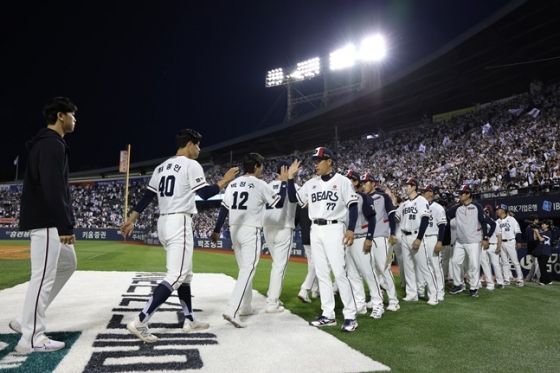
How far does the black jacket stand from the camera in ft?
10.7

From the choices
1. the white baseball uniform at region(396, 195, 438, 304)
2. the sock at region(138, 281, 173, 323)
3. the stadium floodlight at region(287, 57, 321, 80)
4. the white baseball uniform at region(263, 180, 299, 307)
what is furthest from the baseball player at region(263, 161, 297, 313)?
the stadium floodlight at region(287, 57, 321, 80)

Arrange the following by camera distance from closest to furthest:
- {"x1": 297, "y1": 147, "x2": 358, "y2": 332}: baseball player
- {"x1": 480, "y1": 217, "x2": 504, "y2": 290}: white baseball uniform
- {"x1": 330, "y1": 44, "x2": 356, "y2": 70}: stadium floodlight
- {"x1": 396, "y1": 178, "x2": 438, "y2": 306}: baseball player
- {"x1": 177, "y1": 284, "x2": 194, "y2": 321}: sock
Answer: {"x1": 177, "y1": 284, "x2": 194, "y2": 321}: sock → {"x1": 297, "y1": 147, "x2": 358, "y2": 332}: baseball player → {"x1": 396, "y1": 178, "x2": 438, "y2": 306}: baseball player → {"x1": 480, "y1": 217, "x2": 504, "y2": 290}: white baseball uniform → {"x1": 330, "y1": 44, "x2": 356, "y2": 70}: stadium floodlight

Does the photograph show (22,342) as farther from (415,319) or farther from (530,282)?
(530,282)

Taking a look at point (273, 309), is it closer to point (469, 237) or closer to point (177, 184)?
point (177, 184)

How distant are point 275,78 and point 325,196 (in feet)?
114

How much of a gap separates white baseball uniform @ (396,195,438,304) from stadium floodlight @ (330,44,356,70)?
27.8 meters

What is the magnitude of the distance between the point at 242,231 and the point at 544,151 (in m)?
15.3

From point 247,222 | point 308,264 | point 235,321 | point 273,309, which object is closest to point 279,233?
point 247,222

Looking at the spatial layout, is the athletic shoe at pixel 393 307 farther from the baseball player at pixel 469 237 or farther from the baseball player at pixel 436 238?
the baseball player at pixel 469 237

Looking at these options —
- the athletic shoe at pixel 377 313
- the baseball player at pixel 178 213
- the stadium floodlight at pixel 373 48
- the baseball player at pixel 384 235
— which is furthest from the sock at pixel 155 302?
the stadium floodlight at pixel 373 48

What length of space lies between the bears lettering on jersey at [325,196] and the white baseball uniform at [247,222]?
1.68ft

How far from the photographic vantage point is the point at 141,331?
11.9 feet

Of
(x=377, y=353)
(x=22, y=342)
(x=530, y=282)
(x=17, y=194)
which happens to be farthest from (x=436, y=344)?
(x=17, y=194)

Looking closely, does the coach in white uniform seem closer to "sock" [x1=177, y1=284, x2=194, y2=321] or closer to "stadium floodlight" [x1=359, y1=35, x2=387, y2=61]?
"sock" [x1=177, y1=284, x2=194, y2=321]
